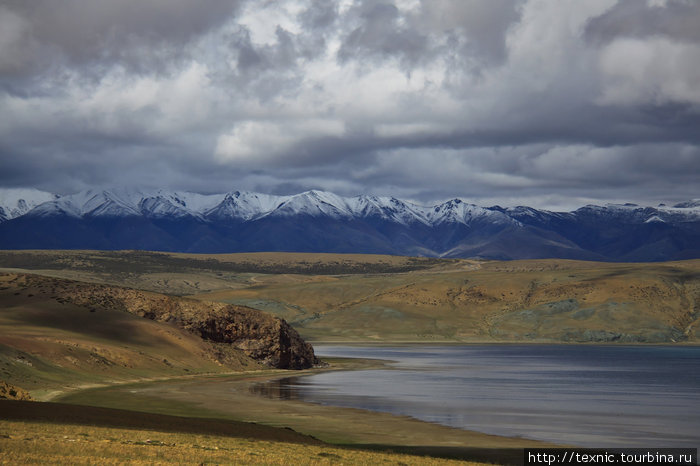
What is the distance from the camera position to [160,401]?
60031 millimetres

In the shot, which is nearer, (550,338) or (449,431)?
(449,431)

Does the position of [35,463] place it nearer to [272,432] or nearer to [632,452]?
[272,432]

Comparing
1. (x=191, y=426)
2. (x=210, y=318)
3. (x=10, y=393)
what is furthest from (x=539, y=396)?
(x=210, y=318)

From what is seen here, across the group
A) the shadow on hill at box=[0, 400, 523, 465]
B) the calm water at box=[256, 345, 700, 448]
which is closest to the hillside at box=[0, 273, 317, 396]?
the calm water at box=[256, 345, 700, 448]

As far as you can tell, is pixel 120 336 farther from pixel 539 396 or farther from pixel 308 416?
pixel 539 396

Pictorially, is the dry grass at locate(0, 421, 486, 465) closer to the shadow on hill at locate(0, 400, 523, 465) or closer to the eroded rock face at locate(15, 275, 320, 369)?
the shadow on hill at locate(0, 400, 523, 465)

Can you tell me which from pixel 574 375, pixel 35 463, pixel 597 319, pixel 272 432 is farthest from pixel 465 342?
pixel 35 463

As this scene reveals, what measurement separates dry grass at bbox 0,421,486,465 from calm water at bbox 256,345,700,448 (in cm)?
1514

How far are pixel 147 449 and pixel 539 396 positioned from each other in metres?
44.6

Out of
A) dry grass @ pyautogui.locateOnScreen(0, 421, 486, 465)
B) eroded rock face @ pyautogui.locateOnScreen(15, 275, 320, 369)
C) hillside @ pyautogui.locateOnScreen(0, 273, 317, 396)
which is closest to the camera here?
dry grass @ pyautogui.locateOnScreen(0, 421, 486, 465)

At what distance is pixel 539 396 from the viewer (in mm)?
68938

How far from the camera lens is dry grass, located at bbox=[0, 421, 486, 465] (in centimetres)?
2968

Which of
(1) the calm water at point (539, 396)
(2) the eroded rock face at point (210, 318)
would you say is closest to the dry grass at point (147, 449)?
(1) the calm water at point (539, 396)

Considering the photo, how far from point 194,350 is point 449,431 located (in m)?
51.3
